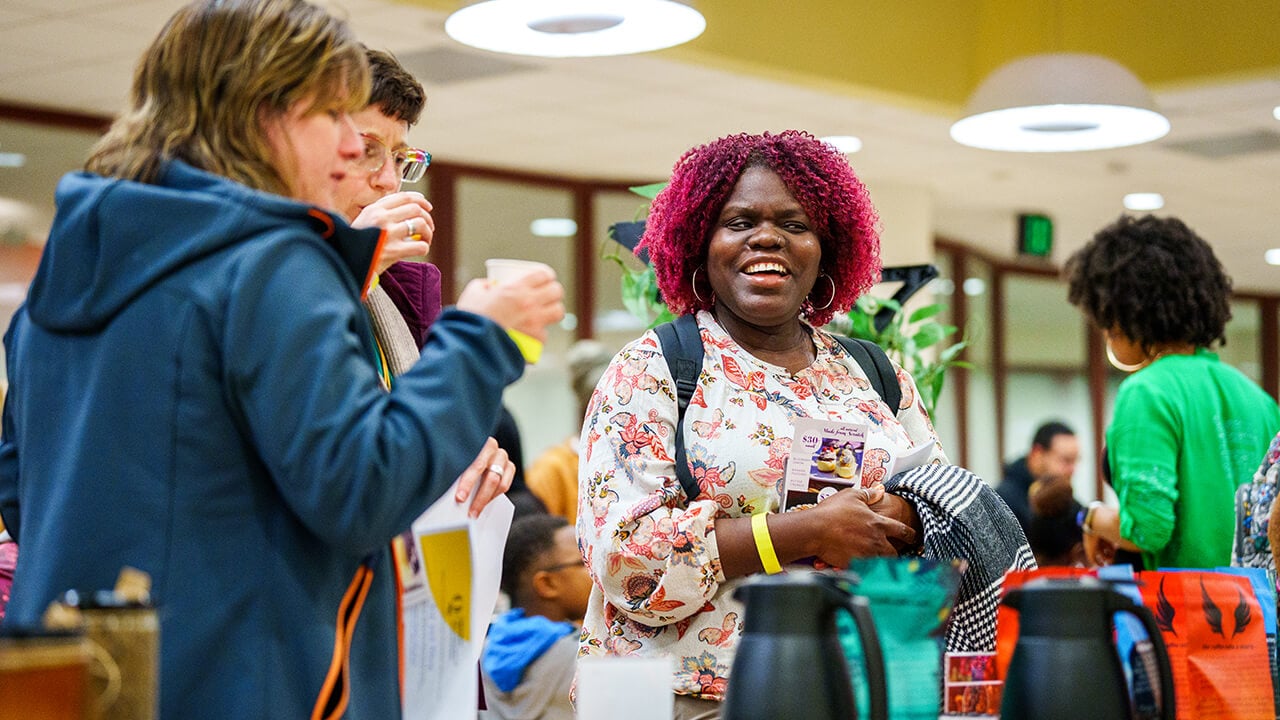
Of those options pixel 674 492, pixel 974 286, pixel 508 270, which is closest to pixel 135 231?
pixel 508 270

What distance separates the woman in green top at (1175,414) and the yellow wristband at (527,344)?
201cm

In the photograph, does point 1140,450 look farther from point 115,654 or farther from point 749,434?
point 115,654

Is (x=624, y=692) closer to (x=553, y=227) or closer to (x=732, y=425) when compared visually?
(x=732, y=425)

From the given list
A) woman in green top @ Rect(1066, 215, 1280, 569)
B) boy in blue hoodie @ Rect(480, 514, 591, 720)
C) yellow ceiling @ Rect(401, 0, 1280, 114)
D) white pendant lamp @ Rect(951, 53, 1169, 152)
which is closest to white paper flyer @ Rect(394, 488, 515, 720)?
boy in blue hoodie @ Rect(480, 514, 591, 720)

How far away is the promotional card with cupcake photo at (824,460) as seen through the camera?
6.41 feet

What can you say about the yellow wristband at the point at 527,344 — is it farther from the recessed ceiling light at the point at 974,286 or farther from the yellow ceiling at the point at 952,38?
the recessed ceiling light at the point at 974,286

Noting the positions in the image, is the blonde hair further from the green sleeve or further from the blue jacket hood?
the green sleeve

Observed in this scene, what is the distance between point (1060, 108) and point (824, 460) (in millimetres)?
3917

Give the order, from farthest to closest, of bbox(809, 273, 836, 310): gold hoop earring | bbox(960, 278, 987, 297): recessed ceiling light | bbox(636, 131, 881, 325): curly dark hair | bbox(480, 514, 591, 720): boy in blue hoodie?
bbox(960, 278, 987, 297): recessed ceiling light → bbox(480, 514, 591, 720): boy in blue hoodie → bbox(809, 273, 836, 310): gold hoop earring → bbox(636, 131, 881, 325): curly dark hair

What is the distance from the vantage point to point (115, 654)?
1.09 m

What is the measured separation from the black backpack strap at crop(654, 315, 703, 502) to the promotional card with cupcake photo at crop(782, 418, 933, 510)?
5.8 inches

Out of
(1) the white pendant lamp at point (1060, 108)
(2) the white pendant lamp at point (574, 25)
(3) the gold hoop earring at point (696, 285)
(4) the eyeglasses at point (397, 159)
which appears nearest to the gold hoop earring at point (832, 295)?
(3) the gold hoop earring at point (696, 285)

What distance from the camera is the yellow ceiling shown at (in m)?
6.52

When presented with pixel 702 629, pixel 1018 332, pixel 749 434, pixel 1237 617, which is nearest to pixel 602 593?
Result: pixel 702 629
